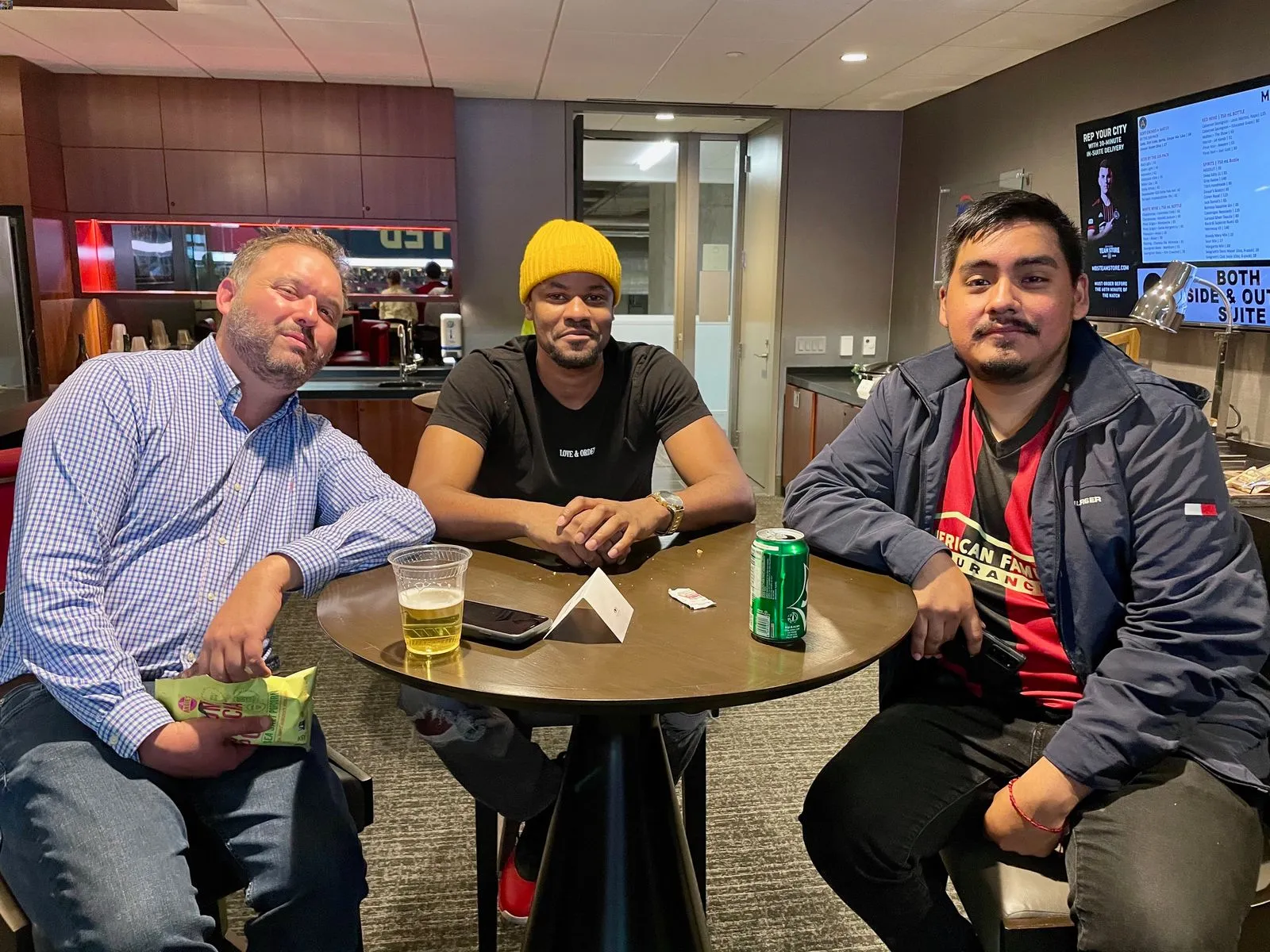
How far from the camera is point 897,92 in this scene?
4859 mm

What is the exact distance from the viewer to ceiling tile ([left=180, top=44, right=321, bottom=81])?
4086 millimetres

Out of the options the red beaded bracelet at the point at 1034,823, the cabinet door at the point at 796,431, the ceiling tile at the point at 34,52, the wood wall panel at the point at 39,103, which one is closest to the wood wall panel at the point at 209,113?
the ceiling tile at the point at 34,52

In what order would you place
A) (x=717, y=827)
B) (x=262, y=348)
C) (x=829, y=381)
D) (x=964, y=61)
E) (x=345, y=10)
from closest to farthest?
(x=262, y=348)
(x=717, y=827)
(x=345, y=10)
(x=964, y=61)
(x=829, y=381)

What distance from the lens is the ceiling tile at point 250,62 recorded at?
4.09 metres

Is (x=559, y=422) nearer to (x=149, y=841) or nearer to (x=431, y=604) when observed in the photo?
(x=431, y=604)

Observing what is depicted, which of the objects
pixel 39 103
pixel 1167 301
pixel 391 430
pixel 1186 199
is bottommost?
pixel 391 430

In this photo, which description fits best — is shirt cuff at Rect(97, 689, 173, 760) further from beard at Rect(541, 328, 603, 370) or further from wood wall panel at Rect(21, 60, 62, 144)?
wood wall panel at Rect(21, 60, 62, 144)

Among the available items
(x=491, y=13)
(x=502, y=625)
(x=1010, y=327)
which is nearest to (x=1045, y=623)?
(x=1010, y=327)

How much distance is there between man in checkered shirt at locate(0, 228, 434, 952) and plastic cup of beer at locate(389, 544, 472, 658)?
0.28 meters

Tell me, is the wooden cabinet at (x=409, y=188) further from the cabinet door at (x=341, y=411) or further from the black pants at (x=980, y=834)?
the black pants at (x=980, y=834)

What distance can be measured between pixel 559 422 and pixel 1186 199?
8.02ft

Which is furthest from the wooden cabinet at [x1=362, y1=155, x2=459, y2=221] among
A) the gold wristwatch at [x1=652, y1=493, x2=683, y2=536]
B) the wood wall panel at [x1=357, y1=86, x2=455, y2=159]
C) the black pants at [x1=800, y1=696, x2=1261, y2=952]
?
the black pants at [x1=800, y1=696, x2=1261, y2=952]

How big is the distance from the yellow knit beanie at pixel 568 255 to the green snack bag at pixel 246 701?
101 centimetres

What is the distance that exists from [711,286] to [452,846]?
490 cm
